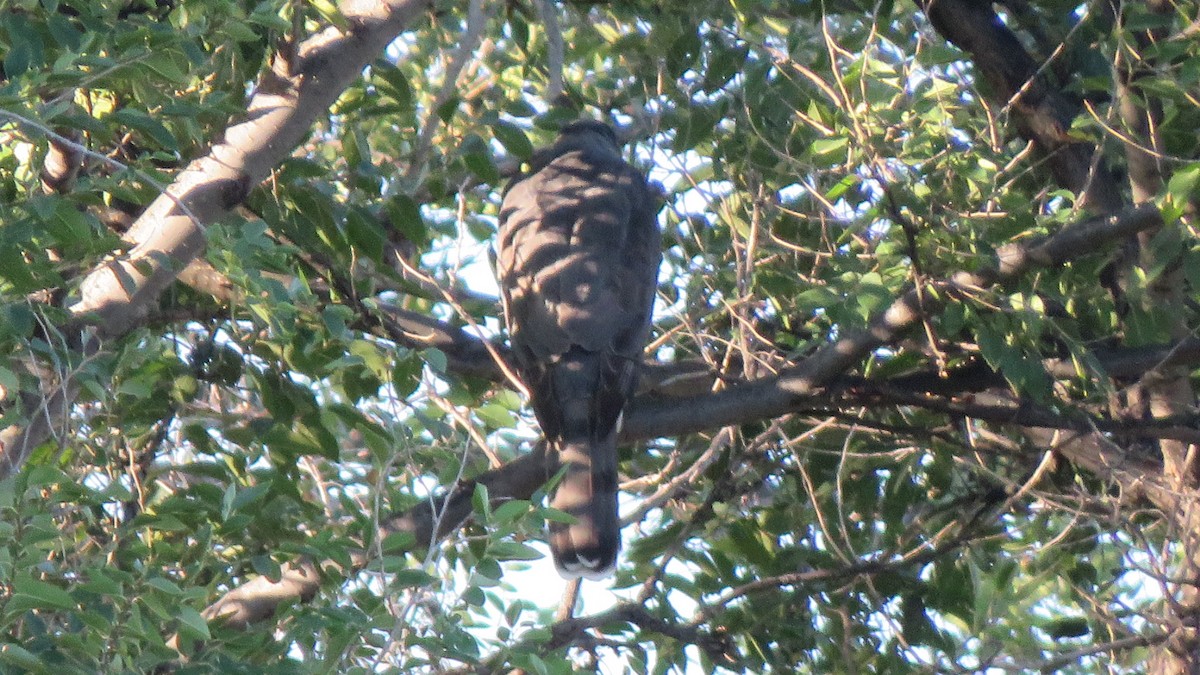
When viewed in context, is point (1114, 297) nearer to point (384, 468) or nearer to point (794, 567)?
point (794, 567)

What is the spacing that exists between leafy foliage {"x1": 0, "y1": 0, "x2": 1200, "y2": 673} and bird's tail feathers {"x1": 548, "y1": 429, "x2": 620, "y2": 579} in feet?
0.41

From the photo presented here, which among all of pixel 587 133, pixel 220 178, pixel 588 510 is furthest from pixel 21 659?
pixel 587 133

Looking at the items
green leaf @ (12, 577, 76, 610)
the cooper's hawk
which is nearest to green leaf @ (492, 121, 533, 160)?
the cooper's hawk

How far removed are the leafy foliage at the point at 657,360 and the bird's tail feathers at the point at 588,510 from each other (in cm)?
13

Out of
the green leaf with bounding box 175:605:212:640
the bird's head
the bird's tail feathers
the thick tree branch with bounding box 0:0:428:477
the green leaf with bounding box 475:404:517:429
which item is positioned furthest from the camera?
the bird's head

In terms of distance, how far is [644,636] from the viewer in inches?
162

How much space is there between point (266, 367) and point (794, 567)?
5.94ft

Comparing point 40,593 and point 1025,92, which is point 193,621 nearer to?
point 40,593

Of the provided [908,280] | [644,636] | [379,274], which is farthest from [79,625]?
[908,280]

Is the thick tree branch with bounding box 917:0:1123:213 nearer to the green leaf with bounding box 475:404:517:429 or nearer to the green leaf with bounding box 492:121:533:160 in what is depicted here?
the green leaf with bounding box 492:121:533:160

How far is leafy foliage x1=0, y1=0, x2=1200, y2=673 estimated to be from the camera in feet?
9.20

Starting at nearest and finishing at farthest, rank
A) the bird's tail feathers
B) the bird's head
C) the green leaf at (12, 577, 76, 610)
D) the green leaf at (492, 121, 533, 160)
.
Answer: the green leaf at (12, 577, 76, 610) < the green leaf at (492, 121, 533, 160) < the bird's tail feathers < the bird's head

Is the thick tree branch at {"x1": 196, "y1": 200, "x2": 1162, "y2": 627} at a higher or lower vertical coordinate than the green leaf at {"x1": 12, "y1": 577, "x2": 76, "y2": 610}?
higher

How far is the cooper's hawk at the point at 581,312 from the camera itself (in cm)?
444
